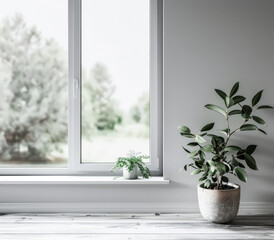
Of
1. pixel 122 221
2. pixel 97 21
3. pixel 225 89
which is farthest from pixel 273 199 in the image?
pixel 97 21

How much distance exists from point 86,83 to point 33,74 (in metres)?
0.49

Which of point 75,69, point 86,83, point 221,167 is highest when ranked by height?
point 75,69

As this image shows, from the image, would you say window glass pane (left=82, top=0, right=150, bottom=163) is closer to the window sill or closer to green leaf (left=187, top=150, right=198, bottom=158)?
the window sill

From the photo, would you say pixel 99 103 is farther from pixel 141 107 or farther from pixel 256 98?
pixel 256 98

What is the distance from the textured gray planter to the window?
637 mm

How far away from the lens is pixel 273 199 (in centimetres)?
285

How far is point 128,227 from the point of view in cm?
248

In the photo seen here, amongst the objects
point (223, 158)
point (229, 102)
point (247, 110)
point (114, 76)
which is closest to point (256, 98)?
point (247, 110)

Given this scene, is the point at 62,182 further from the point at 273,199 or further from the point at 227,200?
the point at 273,199

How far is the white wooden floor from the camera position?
7.55 ft

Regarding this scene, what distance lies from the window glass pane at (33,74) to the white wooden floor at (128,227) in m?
0.71

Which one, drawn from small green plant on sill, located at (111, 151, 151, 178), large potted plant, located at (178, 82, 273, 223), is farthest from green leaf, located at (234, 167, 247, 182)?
small green plant on sill, located at (111, 151, 151, 178)

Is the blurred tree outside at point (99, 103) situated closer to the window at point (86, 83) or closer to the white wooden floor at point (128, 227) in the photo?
the window at point (86, 83)

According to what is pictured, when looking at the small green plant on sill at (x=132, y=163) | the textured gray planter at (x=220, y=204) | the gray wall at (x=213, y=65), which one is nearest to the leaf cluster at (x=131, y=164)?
the small green plant on sill at (x=132, y=163)
